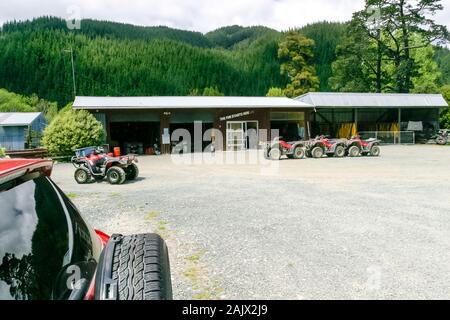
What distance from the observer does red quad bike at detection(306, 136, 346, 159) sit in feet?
61.6

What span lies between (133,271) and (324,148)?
59.7ft

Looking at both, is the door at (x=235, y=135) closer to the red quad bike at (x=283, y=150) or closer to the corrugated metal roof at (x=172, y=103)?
the corrugated metal roof at (x=172, y=103)

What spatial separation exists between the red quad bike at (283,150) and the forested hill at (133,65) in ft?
199

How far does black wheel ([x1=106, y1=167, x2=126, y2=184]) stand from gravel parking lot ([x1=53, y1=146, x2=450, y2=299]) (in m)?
0.33

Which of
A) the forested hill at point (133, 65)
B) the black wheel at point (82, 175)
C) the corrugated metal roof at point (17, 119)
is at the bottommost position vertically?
the black wheel at point (82, 175)

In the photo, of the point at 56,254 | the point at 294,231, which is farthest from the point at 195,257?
the point at 56,254

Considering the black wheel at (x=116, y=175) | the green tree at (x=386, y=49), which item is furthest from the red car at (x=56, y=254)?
the green tree at (x=386, y=49)

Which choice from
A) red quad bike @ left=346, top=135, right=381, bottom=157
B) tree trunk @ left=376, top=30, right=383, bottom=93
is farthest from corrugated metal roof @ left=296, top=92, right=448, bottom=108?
tree trunk @ left=376, top=30, right=383, bottom=93

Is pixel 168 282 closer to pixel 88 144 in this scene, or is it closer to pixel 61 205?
pixel 61 205

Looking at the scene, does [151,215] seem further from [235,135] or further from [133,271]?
[235,135]

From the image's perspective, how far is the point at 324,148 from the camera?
18875 millimetres

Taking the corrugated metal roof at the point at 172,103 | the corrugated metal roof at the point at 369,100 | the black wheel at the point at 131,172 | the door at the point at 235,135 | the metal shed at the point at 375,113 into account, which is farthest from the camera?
the metal shed at the point at 375,113

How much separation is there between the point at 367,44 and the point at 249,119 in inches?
830

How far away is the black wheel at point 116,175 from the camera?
11.2m
